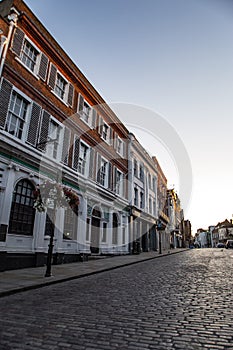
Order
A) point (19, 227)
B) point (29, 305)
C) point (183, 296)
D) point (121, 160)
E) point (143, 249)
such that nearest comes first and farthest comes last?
1. point (29, 305)
2. point (183, 296)
3. point (19, 227)
4. point (121, 160)
5. point (143, 249)

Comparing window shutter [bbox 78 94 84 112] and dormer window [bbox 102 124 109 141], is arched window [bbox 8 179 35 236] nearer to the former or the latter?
window shutter [bbox 78 94 84 112]

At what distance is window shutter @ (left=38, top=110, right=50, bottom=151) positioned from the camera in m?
13.5

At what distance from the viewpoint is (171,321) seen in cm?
427

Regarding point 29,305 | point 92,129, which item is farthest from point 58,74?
point 29,305

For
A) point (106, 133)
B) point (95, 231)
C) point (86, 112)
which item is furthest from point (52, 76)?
point (95, 231)

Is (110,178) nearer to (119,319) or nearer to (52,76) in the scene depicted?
(52,76)

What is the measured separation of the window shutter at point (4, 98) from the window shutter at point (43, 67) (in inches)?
113

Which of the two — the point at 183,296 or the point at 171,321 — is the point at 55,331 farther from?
the point at 183,296

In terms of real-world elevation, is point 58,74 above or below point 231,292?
above

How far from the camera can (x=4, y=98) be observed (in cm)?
1146

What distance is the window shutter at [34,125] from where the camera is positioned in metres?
12.8

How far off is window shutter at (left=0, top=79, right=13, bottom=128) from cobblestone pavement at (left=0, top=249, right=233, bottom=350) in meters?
7.93

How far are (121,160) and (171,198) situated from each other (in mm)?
31399

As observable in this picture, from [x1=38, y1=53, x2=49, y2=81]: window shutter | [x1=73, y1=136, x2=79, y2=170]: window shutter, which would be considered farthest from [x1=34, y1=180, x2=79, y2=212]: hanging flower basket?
[x1=38, y1=53, x2=49, y2=81]: window shutter
